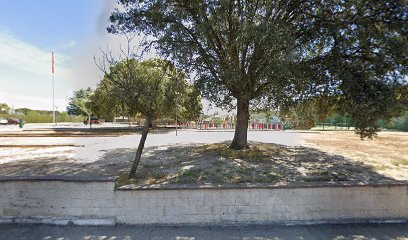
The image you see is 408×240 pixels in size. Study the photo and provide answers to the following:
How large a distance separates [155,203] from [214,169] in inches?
114

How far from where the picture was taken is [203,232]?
3.69 m

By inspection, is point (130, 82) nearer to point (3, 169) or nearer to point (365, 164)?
point (3, 169)

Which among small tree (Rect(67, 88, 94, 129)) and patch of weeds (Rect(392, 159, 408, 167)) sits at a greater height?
small tree (Rect(67, 88, 94, 129))

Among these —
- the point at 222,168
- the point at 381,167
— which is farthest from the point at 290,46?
the point at 381,167

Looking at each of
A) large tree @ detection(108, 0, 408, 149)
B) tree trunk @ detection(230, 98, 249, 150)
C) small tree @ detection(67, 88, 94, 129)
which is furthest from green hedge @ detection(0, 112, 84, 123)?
tree trunk @ detection(230, 98, 249, 150)

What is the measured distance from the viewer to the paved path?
139 inches

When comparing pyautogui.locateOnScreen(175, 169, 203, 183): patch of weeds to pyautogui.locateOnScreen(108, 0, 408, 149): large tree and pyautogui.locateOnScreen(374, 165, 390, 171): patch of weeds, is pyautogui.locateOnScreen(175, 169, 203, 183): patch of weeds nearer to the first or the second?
pyautogui.locateOnScreen(108, 0, 408, 149): large tree

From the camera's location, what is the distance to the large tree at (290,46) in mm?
6035

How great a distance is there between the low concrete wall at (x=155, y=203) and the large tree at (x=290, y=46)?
126 inches

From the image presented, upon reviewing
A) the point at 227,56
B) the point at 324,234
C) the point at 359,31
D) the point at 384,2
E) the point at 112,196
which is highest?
the point at 384,2

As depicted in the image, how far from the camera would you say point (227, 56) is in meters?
7.70

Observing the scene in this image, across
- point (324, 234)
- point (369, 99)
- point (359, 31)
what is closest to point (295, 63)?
point (369, 99)

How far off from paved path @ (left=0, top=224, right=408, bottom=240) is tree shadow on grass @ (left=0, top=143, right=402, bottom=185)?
1440mm

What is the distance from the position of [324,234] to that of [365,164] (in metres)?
5.44
